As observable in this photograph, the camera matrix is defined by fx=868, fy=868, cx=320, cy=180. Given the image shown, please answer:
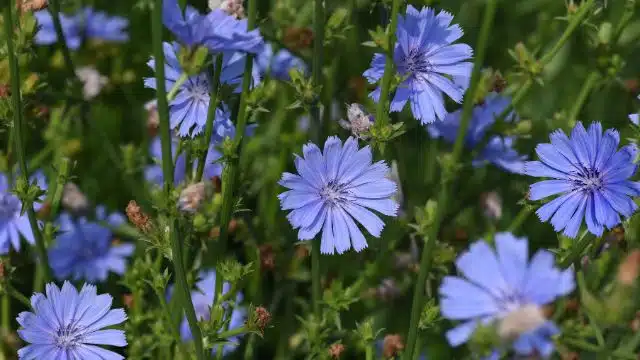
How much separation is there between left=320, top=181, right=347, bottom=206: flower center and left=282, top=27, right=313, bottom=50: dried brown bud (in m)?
0.85

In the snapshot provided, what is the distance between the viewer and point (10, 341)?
3.28m

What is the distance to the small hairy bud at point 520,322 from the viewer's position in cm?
177

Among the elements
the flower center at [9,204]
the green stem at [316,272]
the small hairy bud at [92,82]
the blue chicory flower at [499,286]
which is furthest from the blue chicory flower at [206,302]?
the blue chicory flower at [499,286]

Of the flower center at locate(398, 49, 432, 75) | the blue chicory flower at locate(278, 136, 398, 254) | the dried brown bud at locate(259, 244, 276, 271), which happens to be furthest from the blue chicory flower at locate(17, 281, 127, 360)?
the flower center at locate(398, 49, 432, 75)

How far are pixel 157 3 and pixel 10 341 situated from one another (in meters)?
1.71

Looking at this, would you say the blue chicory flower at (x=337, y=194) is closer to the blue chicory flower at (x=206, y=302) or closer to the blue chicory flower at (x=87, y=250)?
the blue chicory flower at (x=206, y=302)

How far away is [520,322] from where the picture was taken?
1771mm

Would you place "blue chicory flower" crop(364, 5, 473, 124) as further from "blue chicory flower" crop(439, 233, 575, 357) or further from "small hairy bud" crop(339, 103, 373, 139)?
"blue chicory flower" crop(439, 233, 575, 357)

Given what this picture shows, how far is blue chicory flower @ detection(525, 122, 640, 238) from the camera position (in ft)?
8.89

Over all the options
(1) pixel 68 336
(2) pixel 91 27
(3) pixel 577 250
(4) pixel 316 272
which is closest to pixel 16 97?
(1) pixel 68 336

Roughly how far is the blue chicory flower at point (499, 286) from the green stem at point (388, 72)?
0.72m

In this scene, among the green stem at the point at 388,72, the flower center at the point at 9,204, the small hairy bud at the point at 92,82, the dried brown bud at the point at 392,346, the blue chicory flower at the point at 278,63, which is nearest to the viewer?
the green stem at the point at 388,72

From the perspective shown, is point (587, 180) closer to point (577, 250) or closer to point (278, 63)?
point (577, 250)

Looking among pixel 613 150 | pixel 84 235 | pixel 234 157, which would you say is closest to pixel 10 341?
pixel 84 235
